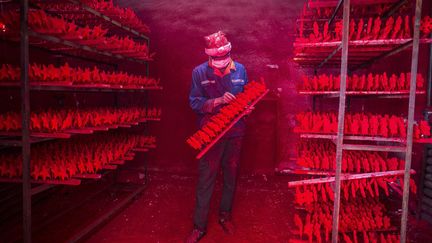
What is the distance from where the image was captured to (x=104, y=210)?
15.9 ft

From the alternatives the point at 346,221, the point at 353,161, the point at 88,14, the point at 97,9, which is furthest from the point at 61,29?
the point at 346,221

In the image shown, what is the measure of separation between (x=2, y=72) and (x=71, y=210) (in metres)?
2.47

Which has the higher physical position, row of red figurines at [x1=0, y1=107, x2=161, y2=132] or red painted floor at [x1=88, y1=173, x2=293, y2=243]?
row of red figurines at [x1=0, y1=107, x2=161, y2=132]

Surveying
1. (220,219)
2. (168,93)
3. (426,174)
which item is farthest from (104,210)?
(426,174)

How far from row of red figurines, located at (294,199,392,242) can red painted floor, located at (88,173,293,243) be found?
0.44 meters

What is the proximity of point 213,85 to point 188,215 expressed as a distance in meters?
2.03

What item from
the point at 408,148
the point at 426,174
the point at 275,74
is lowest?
the point at 426,174

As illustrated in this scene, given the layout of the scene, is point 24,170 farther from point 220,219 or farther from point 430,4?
point 430,4

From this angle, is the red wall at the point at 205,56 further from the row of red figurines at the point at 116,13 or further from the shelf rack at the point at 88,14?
the row of red figurines at the point at 116,13

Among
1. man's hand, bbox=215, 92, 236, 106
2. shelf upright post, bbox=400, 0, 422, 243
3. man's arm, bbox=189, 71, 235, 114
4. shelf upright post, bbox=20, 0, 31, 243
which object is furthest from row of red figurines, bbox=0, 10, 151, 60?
shelf upright post, bbox=400, 0, 422, 243

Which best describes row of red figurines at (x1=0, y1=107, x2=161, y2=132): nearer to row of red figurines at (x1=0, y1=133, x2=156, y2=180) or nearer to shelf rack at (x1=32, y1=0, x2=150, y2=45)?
row of red figurines at (x1=0, y1=133, x2=156, y2=180)

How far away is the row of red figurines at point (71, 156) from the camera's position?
3.38 m

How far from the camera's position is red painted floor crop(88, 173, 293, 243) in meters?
4.07

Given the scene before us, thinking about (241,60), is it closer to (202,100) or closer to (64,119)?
(202,100)
